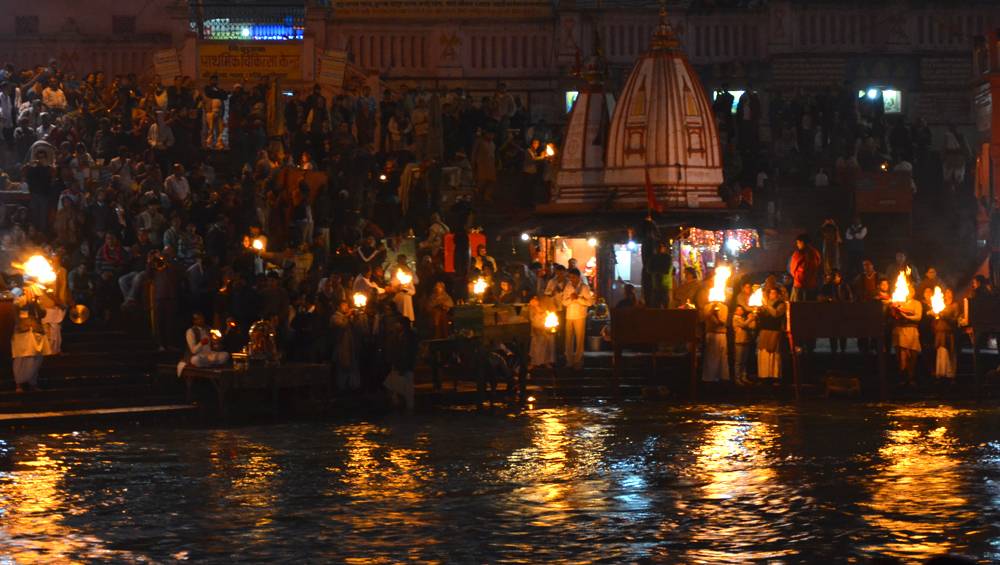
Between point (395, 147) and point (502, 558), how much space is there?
2314 centimetres

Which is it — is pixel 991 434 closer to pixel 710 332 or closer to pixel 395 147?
pixel 710 332

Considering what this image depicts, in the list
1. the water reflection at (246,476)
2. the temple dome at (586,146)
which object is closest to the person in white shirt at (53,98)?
the temple dome at (586,146)

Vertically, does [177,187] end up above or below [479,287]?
above

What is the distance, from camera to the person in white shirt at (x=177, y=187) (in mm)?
30878

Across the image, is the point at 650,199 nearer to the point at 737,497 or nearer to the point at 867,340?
the point at 867,340

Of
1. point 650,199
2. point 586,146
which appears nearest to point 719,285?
point 650,199

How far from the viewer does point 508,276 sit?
28406 mm

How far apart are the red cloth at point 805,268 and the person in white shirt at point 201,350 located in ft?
29.6

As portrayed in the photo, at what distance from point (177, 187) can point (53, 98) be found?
4.81m

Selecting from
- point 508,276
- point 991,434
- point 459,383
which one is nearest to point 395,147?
point 508,276

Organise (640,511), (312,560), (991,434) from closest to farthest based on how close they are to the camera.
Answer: (312,560) → (640,511) → (991,434)

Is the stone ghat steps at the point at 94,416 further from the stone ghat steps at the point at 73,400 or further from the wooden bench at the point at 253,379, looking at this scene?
the wooden bench at the point at 253,379

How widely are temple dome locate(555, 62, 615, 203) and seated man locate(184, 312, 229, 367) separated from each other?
10706 millimetres

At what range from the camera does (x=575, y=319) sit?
26953mm
